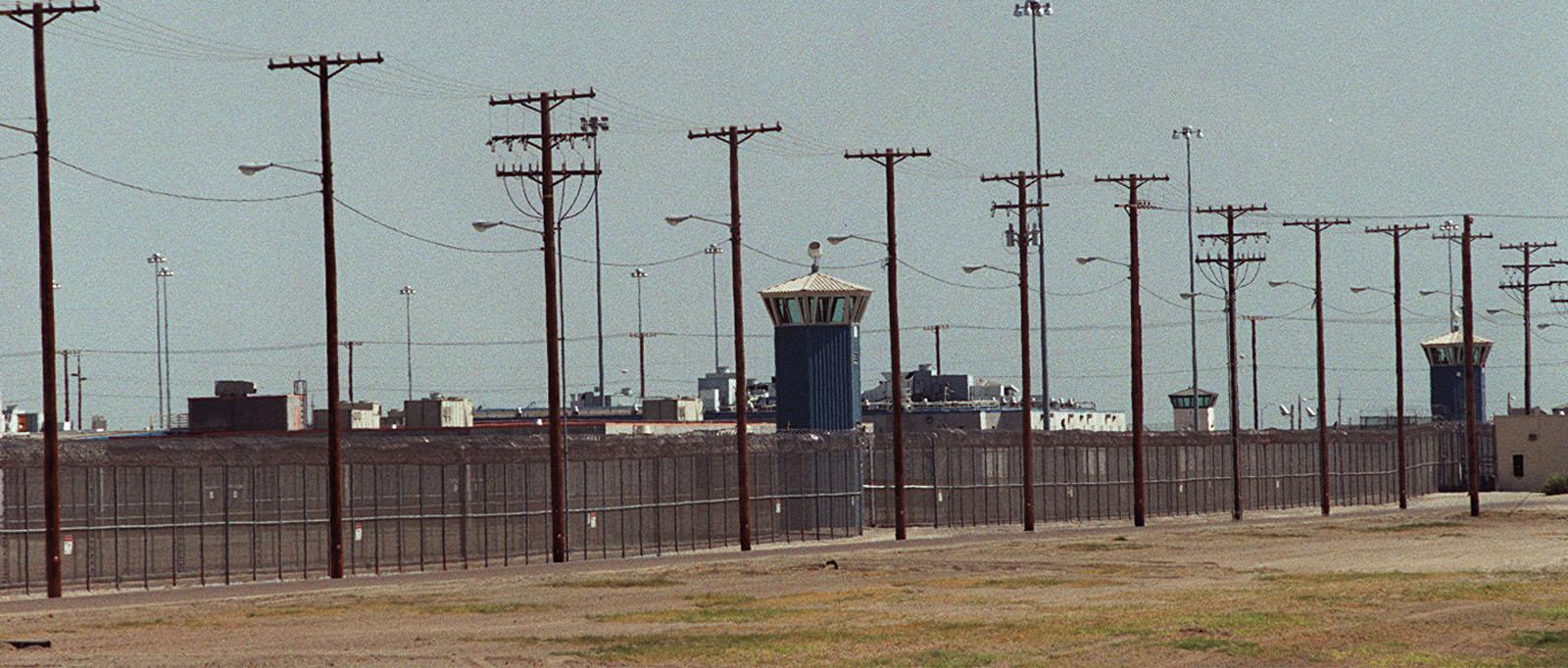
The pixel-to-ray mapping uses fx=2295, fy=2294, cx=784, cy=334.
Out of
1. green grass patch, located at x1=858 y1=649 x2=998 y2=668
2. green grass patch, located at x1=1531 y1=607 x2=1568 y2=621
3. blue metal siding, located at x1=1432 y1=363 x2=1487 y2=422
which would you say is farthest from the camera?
blue metal siding, located at x1=1432 y1=363 x2=1487 y2=422

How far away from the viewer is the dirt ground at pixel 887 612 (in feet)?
105

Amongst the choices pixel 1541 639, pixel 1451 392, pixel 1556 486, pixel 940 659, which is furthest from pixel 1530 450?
pixel 940 659

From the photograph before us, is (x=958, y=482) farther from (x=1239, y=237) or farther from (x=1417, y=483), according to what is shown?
(x=1417, y=483)

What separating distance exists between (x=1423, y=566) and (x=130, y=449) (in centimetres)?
3112

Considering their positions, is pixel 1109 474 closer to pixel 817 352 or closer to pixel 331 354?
pixel 817 352

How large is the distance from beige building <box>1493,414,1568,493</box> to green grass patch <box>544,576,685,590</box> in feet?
245

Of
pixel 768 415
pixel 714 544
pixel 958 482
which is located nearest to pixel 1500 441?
pixel 768 415

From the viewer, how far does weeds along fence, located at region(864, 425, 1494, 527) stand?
77438mm

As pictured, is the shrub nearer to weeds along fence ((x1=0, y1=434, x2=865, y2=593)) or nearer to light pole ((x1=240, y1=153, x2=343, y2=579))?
weeds along fence ((x1=0, y1=434, x2=865, y2=593))

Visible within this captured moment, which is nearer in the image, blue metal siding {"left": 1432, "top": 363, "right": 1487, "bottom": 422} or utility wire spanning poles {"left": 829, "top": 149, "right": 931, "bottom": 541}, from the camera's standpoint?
utility wire spanning poles {"left": 829, "top": 149, "right": 931, "bottom": 541}

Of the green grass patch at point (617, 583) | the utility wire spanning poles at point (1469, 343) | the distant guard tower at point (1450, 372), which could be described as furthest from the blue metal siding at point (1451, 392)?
the green grass patch at point (617, 583)

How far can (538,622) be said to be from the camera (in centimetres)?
3769

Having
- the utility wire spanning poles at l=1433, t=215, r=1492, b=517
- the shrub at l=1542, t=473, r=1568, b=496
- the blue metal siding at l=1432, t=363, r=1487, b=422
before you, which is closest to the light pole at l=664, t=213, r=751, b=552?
the utility wire spanning poles at l=1433, t=215, r=1492, b=517

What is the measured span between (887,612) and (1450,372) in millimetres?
104925
